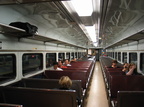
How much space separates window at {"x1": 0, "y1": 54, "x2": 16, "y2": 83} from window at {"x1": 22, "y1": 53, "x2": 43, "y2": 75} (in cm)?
43

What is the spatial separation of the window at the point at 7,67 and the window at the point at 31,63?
1.42ft

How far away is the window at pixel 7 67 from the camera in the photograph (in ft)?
7.62

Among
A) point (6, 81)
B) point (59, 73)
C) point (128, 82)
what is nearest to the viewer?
point (6, 81)

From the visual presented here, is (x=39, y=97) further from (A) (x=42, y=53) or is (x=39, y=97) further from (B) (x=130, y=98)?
(A) (x=42, y=53)

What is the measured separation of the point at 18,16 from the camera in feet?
8.63

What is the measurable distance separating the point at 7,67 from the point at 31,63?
1.07 meters

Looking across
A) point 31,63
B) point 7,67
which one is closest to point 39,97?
point 7,67

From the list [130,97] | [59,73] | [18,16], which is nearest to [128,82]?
[130,97]

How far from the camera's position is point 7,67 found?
2521 millimetres

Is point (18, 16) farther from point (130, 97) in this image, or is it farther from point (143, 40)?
point (143, 40)

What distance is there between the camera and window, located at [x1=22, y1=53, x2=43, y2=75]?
3151 mm

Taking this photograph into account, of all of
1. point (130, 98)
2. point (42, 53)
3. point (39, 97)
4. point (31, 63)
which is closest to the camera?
point (130, 98)

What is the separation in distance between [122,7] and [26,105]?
2480mm

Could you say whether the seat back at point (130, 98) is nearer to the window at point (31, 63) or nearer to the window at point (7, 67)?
the window at point (7, 67)
